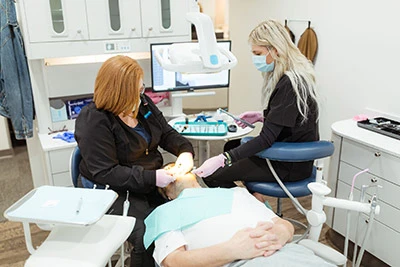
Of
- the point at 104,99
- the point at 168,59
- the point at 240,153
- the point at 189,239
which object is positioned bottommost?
the point at 189,239

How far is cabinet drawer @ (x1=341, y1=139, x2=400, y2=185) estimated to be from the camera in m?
1.89

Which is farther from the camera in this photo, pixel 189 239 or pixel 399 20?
pixel 399 20

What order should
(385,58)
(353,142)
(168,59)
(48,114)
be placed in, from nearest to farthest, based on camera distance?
(168,59) < (353,142) < (385,58) < (48,114)

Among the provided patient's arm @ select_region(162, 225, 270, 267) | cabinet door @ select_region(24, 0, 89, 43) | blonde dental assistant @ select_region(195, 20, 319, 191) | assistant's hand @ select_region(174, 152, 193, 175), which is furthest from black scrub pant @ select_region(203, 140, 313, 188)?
cabinet door @ select_region(24, 0, 89, 43)

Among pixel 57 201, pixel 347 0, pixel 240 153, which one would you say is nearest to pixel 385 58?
pixel 347 0

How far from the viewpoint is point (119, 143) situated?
1765 mm

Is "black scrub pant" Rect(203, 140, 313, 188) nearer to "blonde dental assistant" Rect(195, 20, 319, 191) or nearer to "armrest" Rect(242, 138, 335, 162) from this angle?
"blonde dental assistant" Rect(195, 20, 319, 191)

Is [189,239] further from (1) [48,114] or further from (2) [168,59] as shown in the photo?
(1) [48,114]

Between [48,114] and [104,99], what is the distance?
0.99 meters

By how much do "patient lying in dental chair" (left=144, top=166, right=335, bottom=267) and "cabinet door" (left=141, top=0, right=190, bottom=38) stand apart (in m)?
1.39

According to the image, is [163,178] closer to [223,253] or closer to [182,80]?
[223,253]

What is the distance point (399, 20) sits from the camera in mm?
2209

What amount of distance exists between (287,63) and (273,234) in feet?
3.15

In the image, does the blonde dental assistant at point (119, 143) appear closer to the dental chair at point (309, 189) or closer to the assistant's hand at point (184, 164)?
the assistant's hand at point (184, 164)
